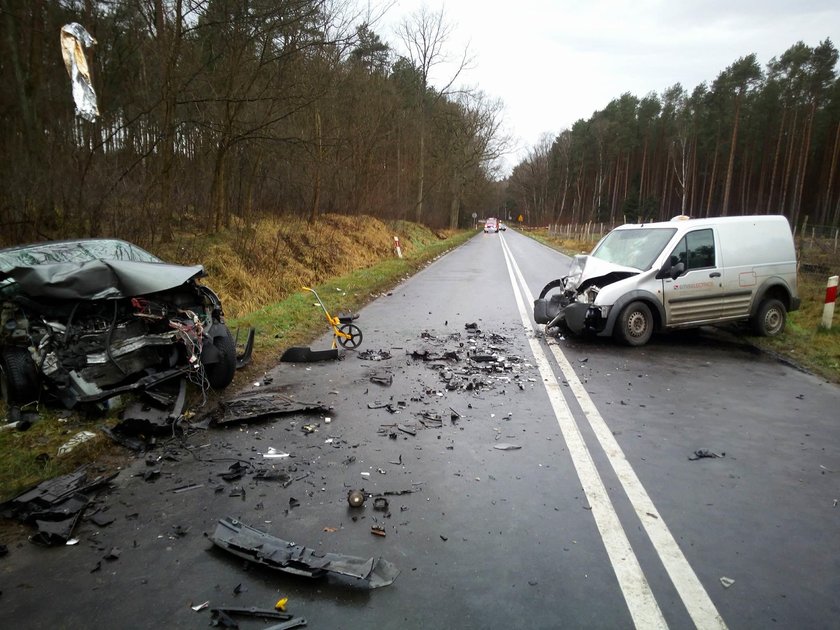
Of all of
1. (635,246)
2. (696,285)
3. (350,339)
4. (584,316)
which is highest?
(635,246)

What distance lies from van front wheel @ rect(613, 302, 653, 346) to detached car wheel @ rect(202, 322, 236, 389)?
19.1 feet

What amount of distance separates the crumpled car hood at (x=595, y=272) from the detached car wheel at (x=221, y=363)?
5805 mm

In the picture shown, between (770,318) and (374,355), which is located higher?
(770,318)

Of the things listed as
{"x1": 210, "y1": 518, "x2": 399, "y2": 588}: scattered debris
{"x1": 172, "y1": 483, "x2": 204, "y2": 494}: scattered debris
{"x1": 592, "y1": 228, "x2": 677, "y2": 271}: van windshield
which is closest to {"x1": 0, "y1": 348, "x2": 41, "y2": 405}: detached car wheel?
{"x1": 172, "y1": 483, "x2": 204, "y2": 494}: scattered debris

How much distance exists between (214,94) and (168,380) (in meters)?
10.7

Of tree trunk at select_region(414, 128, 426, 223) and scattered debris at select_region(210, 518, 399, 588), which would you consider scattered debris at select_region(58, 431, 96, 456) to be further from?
tree trunk at select_region(414, 128, 426, 223)

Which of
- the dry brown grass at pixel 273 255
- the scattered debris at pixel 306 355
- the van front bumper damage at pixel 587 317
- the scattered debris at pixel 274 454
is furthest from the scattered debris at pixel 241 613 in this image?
the dry brown grass at pixel 273 255

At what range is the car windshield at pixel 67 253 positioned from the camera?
5.38 m

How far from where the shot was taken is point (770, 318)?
29.0ft

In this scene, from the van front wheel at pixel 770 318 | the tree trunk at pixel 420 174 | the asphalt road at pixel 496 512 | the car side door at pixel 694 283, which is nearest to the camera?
the asphalt road at pixel 496 512

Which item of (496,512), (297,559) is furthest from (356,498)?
(496,512)

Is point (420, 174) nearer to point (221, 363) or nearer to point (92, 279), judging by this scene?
point (221, 363)

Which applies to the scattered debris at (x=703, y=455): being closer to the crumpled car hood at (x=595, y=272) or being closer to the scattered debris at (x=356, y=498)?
the scattered debris at (x=356, y=498)

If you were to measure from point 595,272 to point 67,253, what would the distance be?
24.9 feet
